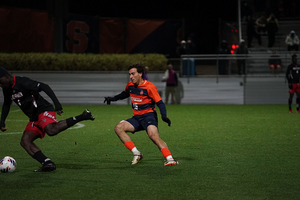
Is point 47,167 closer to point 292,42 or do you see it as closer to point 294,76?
point 294,76

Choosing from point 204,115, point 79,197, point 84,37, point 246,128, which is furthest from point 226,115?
point 79,197

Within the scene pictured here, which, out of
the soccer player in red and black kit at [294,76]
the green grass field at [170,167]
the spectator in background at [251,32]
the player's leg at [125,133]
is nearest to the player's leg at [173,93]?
the soccer player in red and black kit at [294,76]

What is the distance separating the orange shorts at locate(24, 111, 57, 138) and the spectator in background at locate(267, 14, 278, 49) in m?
21.2

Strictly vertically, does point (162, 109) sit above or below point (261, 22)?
below

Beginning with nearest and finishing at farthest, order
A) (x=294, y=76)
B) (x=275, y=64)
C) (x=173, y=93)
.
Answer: (x=294, y=76) → (x=173, y=93) → (x=275, y=64)

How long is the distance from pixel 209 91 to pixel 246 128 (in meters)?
10.0

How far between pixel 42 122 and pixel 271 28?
70.5 ft

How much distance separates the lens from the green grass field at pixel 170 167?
20.5ft

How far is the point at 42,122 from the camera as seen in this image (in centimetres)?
754

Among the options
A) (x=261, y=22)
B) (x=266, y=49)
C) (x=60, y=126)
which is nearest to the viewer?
(x=60, y=126)

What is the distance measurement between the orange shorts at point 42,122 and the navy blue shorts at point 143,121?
1431 mm

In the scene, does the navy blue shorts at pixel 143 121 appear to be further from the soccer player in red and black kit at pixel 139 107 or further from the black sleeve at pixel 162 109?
the black sleeve at pixel 162 109

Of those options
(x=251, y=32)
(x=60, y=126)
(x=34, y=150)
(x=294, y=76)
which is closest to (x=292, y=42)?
(x=251, y=32)

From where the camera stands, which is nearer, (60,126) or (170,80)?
(60,126)
